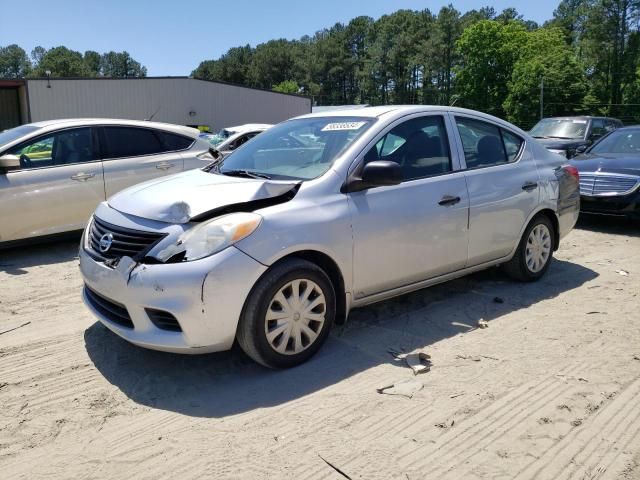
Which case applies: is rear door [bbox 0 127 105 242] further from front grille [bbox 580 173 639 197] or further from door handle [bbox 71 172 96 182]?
front grille [bbox 580 173 639 197]

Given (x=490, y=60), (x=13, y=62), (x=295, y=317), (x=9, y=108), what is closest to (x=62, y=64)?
(x=13, y=62)

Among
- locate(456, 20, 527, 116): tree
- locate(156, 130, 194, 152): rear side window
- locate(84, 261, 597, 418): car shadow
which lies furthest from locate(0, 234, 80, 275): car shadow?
locate(456, 20, 527, 116): tree

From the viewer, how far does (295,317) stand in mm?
3744

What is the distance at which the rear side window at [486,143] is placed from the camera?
5.04 m

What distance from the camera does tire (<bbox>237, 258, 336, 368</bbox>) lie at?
3555 millimetres

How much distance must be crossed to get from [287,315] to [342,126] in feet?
5.47

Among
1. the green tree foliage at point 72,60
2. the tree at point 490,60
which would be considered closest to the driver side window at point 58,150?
the tree at point 490,60

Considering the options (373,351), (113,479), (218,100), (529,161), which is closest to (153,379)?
(113,479)

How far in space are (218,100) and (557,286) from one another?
37.8m

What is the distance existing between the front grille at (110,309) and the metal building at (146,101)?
1172 inches

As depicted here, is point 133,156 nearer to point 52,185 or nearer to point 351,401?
point 52,185

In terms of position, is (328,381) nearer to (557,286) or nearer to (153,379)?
(153,379)

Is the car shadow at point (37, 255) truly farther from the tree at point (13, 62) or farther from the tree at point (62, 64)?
the tree at point (13, 62)

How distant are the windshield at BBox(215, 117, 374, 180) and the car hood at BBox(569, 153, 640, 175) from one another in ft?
19.3
